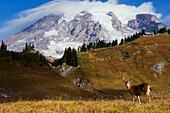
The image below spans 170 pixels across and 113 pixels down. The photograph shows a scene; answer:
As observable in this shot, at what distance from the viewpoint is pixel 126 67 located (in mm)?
100062

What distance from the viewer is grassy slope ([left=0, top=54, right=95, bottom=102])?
1548 inches

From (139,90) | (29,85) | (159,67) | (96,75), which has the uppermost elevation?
(139,90)

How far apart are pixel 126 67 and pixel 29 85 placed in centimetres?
6994

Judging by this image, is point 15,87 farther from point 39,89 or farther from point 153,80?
point 153,80

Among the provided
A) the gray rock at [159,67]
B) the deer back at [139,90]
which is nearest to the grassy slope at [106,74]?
the gray rock at [159,67]

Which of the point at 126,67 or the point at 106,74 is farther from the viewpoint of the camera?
the point at 126,67

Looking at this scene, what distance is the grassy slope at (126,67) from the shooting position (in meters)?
74.0

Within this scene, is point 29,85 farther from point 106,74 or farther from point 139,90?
point 106,74

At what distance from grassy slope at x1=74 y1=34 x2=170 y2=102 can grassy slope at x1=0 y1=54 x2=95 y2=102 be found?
21.7 metres

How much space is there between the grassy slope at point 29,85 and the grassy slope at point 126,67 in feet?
71.2

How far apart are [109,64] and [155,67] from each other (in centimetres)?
2996

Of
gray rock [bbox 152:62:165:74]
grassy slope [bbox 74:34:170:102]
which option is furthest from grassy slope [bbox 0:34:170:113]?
gray rock [bbox 152:62:165:74]

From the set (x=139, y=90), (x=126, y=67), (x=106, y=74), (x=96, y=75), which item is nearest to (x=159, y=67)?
(x=126, y=67)

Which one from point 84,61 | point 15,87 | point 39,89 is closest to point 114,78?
point 84,61
